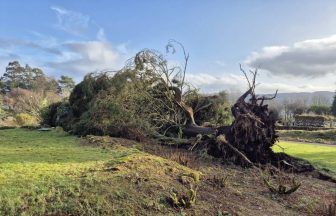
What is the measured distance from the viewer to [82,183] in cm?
472

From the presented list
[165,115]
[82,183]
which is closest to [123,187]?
[82,183]

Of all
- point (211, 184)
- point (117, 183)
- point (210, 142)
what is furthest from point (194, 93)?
Result: point (117, 183)

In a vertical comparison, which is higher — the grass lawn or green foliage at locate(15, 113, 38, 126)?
green foliage at locate(15, 113, 38, 126)

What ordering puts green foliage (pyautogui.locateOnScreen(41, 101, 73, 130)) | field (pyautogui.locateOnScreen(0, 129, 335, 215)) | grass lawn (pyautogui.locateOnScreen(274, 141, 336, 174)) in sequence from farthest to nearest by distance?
1. green foliage (pyautogui.locateOnScreen(41, 101, 73, 130))
2. grass lawn (pyautogui.locateOnScreen(274, 141, 336, 174))
3. field (pyautogui.locateOnScreen(0, 129, 335, 215))

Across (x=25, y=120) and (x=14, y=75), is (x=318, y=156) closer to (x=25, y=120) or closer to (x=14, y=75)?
(x=25, y=120)

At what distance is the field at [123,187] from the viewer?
4.27 m

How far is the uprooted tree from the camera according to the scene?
332 inches

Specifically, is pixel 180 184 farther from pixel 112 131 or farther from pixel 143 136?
pixel 112 131

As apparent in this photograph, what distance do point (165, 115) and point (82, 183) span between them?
6229 millimetres

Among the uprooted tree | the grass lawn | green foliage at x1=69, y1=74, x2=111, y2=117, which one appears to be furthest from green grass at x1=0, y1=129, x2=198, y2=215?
the grass lawn

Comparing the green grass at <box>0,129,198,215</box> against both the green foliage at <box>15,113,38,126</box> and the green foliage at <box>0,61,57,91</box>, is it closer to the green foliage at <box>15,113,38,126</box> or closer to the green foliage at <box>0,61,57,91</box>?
the green foliage at <box>15,113,38,126</box>

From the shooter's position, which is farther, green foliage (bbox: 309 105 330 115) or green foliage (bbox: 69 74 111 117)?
green foliage (bbox: 309 105 330 115)

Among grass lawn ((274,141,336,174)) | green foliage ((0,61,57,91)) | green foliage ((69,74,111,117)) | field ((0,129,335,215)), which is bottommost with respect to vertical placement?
grass lawn ((274,141,336,174))

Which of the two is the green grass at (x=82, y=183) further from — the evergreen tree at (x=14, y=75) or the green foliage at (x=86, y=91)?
the evergreen tree at (x=14, y=75)
